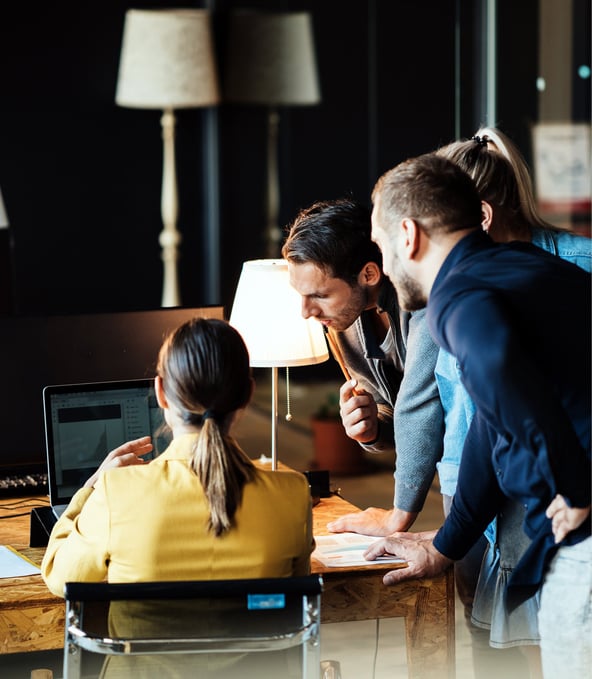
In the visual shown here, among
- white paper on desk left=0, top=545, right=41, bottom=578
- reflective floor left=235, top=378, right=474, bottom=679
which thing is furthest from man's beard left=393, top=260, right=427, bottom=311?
reflective floor left=235, top=378, right=474, bottom=679

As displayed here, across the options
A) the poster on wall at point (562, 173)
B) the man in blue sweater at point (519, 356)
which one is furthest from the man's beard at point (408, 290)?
the poster on wall at point (562, 173)

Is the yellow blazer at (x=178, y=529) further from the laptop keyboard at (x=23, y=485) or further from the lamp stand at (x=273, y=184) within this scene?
the lamp stand at (x=273, y=184)

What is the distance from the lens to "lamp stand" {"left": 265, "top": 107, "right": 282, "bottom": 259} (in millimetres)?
5480

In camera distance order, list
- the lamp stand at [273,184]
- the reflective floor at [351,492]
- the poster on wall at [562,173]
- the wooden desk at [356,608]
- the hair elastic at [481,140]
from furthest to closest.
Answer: the lamp stand at [273,184] < the poster on wall at [562,173] < the reflective floor at [351,492] < the hair elastic at [481,140] < the wooden desk at [356,608]

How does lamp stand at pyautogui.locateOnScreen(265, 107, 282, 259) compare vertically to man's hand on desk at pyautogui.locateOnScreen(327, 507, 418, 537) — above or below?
above

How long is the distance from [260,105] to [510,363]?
4110 mm

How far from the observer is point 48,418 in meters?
2.22

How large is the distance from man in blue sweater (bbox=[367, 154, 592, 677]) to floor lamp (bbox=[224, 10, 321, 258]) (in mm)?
3570

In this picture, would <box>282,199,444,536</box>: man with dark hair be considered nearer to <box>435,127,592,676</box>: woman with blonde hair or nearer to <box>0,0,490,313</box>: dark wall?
<box>435,127,592,676</box>: woman with blonde hair

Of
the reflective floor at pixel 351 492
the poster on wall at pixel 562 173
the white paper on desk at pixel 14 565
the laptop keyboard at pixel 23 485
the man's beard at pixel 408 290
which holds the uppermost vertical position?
the poster on wall at pixel 562 173

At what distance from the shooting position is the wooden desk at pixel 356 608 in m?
1.96

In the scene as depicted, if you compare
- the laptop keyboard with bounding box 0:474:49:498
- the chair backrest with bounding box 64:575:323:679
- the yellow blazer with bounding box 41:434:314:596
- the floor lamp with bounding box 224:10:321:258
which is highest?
the floor lamp with bounding box 224:10:321:258

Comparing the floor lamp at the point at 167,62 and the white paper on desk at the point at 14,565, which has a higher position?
the floor lamp at the point at 167,62

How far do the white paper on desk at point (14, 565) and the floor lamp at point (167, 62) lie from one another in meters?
3.55
